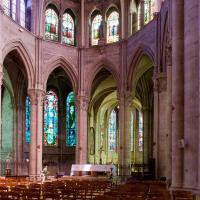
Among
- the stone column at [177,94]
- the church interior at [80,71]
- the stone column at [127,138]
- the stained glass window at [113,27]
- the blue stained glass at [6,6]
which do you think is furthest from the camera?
the stained glass window at [113,27]

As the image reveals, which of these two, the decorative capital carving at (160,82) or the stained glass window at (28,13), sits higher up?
the stained glass window at (28,13)

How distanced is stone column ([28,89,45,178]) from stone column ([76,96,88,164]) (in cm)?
425

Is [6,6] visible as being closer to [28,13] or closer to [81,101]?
[28,13]

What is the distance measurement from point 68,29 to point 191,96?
27807 mm

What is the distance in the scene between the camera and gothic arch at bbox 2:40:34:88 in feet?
118

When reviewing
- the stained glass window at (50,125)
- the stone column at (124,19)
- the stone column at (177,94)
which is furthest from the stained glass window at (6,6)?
the stone column at (177,94)

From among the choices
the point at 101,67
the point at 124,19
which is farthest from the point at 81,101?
the point at 124,19

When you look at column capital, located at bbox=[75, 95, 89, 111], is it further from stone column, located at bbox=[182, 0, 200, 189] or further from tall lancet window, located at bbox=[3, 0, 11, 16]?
stone column, located at bbox=[182, 0, 200, 189]

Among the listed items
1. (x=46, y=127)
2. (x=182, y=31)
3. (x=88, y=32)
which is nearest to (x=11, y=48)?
(x=88, y=32)

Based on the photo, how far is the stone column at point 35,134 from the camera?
128 feet

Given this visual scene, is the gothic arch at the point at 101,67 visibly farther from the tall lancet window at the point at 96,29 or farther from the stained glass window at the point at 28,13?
the stained glass window at the point at 28,13

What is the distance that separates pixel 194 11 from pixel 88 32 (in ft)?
86.3

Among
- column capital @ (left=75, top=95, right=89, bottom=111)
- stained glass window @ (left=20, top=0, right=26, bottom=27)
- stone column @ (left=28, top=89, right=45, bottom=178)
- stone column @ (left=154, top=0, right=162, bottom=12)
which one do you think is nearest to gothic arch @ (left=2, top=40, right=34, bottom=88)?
stone column @ (left=28, top=89, right=45, bottom=178)

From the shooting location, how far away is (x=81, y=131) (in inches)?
1671
